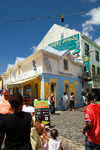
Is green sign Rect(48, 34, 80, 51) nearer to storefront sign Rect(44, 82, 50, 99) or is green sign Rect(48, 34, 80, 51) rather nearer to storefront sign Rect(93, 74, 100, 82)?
storefront sign Rect(93, 74, 100, 82)

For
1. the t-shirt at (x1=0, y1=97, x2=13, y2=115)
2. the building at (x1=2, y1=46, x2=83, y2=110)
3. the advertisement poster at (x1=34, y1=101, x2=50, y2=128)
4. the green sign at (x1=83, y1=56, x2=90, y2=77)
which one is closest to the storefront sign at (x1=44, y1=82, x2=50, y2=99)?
the building at (x1=2, y1=46, x2=83, y2=110)

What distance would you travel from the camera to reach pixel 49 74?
1364 cm

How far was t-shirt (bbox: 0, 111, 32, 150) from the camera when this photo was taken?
74.3 inches

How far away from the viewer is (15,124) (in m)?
1.89

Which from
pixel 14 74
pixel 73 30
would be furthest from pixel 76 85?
pixel 14 74

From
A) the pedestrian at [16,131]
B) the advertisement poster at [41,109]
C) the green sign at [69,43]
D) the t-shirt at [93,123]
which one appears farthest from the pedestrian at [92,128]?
the green sign at [69,43]

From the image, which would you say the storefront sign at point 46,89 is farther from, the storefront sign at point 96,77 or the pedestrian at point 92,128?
the pedestrian at point 92,128

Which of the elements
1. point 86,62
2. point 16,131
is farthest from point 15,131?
point 86,62

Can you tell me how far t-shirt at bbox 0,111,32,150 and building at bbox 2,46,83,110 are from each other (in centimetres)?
1087

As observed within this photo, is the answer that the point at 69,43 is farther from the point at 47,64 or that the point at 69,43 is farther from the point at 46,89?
the point at 46,89

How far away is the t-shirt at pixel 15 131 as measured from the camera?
189cm

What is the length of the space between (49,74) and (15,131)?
1179cm

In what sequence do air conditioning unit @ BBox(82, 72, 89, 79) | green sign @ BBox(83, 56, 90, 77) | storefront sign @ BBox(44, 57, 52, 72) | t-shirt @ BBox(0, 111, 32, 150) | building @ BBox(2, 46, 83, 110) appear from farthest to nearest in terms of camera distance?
green sign @ BBox(83, 56, 90, 77) → air conditioning unit @ BBox(82, 72, 89, 79) → storefront sign @ BBox(44, 57, 52, 72) → building @ BBox(2, 46, 83, 110) → t-shirt @ BBox(0, 111, 32, 150)

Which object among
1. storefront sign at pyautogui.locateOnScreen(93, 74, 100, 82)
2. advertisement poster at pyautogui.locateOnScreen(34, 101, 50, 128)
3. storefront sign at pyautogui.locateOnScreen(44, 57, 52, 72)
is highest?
storefront sign at pyautogui.locateOnScreen(44, 57, 52, 72)
